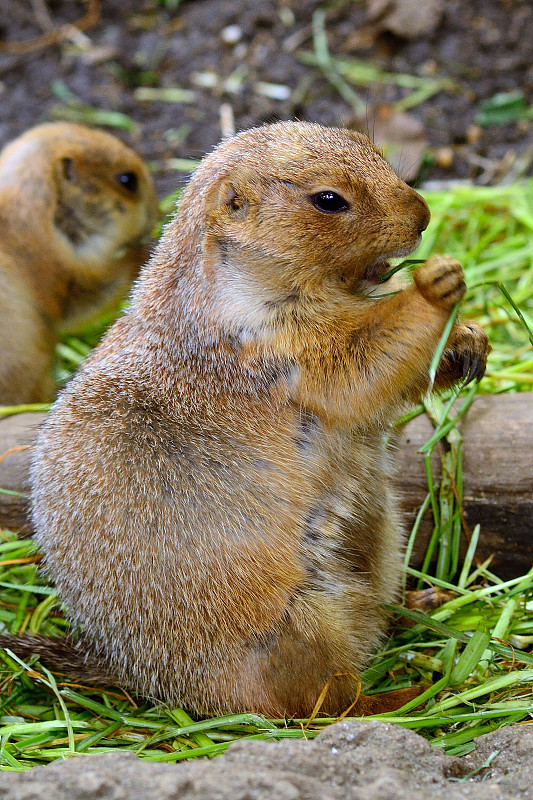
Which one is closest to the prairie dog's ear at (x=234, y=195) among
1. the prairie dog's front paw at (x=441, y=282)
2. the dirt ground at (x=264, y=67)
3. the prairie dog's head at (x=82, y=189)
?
the prairie dog's front paw at (x=441, y=282)

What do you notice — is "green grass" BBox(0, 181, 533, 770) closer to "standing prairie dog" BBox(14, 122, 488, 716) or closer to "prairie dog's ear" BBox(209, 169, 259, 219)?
"standing prairie dog" BBox(14, 122, 488, 716)

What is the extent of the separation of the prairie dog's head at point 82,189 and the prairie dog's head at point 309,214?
317cm

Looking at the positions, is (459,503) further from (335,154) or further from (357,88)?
(357,88)

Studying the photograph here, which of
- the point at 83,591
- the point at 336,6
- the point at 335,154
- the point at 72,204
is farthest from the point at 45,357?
the point at 336,6

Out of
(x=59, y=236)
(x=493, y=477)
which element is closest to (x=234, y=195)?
(x=493, y=477)

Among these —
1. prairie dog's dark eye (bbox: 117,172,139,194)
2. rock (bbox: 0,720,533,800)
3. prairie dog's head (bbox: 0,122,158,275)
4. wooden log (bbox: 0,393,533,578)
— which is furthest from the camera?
prairie dog's dark eye (bbox: 117,172,139,194)

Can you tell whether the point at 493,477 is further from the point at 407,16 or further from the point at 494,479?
the point at 407,16

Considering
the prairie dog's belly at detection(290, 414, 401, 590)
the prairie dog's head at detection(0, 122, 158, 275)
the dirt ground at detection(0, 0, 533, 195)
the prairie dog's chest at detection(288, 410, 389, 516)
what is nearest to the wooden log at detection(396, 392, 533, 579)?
the prairie dog's belly at detection(290, 414, 401, 590)

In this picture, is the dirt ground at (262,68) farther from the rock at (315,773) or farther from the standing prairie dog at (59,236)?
the rock at (315,773)

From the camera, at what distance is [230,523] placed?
345 centimetres

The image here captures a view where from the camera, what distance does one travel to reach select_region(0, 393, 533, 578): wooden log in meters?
4.21

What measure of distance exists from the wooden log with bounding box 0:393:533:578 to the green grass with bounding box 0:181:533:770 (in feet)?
0.22

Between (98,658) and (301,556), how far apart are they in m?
1.00

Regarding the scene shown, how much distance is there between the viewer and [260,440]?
11.5 ft
